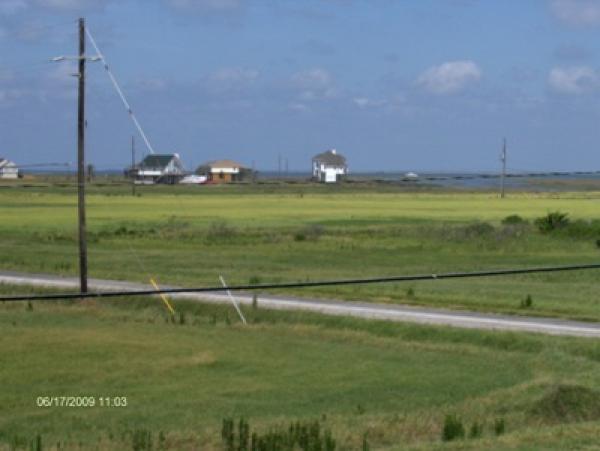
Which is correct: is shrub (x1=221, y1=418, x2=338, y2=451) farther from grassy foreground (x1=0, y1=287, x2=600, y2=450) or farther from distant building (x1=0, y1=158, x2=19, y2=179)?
distant building (x1=0, y1=158, x2=19, y2=179)

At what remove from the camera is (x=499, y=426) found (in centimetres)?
1418

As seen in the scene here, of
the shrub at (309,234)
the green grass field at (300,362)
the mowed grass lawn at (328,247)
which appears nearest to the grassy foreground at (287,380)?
the green grass field at (300,362)

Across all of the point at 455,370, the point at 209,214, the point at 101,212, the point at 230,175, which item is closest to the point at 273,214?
the point at 209,214

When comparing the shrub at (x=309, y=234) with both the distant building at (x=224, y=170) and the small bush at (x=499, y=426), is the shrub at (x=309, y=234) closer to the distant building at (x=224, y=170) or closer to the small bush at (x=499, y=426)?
the small bush at (x=499, y=426)

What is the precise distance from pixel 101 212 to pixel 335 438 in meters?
72.2

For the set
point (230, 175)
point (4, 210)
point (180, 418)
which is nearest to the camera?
point (180, 418)

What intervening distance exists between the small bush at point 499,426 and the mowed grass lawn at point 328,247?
12.8 m

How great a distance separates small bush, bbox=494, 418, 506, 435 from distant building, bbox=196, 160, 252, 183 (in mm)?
161702

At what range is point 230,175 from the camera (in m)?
182

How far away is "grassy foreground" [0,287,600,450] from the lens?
14.8 metres

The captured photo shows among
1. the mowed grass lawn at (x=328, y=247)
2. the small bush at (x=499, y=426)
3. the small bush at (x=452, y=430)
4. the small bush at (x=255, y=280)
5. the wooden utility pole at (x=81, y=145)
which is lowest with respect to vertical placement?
the mowed grass lawn at (x=328, y=247)

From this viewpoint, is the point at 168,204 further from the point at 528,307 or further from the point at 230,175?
the point at 230,175

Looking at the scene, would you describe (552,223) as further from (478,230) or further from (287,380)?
(287,380)

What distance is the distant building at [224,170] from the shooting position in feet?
590
